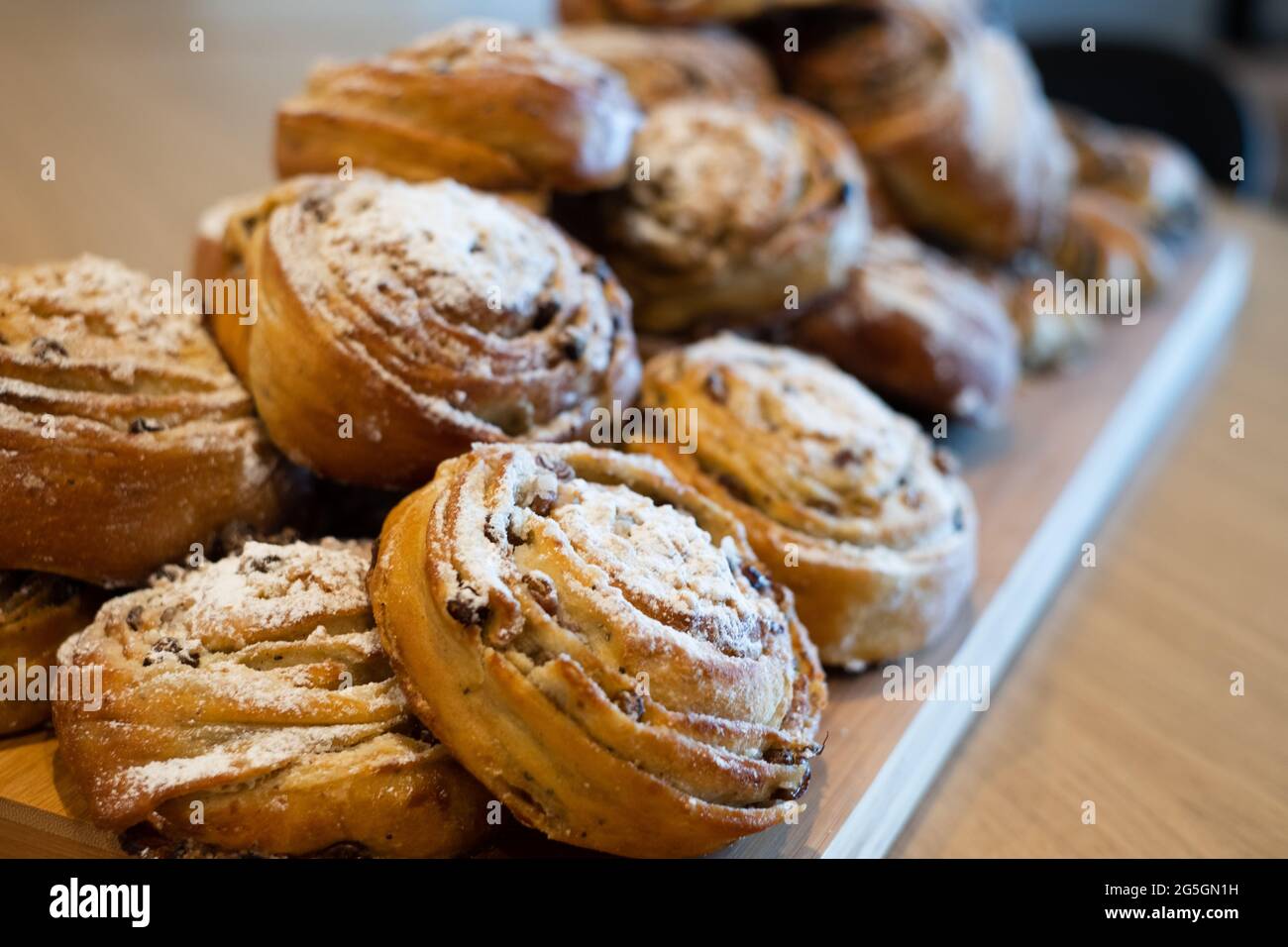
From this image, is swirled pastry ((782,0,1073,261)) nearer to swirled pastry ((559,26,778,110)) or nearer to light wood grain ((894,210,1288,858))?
swirled pastry ((559,26,778,110))

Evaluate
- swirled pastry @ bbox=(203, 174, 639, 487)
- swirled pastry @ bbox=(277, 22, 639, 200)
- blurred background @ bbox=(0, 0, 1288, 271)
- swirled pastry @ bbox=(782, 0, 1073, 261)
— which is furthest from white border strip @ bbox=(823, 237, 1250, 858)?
swirled pastry @ bbox=(277, 22, 639, 200)

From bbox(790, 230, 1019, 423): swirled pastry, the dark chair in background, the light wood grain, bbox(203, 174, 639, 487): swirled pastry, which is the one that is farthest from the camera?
the dark chair in background

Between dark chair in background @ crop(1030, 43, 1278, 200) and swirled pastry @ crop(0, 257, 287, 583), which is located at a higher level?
dark chair in background @ crop(1030, 43, 1278, 200)

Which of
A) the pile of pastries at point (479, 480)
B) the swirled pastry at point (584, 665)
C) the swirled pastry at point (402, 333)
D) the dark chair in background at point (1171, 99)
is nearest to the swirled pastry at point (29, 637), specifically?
the pile of pastries at point (479, 480)

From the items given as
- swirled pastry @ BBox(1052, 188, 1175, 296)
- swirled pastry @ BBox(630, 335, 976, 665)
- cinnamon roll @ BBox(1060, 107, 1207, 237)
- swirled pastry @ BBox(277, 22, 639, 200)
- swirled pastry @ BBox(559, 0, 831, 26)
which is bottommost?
swirled pastry @ BBox(630, 335, 976, 665)

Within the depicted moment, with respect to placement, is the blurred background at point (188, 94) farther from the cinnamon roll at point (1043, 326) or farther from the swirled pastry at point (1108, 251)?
the cinnamon roll at point (1043, 326)

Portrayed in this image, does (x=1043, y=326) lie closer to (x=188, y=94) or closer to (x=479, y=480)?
(x=479, y=480)

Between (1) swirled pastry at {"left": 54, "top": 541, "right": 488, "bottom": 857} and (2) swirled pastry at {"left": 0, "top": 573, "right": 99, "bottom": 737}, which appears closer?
(1) swirled pastry at {"left": 54, "top": 541, "right": 488, "bottom": 857}
